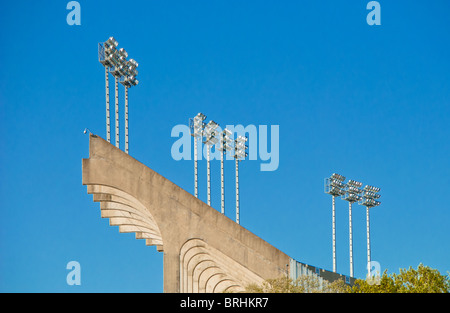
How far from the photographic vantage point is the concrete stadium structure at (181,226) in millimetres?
41781

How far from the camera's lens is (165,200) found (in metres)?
42.4

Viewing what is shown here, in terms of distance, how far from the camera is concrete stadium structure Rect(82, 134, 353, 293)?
41781 mm

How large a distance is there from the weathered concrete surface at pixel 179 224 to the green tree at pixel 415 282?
41.2 feet

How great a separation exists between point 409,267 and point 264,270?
18505 millimetres

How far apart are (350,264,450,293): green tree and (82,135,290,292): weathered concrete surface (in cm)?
1257

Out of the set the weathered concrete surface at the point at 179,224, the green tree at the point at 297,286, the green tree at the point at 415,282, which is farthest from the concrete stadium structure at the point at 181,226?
the green tree at the point at 415,282

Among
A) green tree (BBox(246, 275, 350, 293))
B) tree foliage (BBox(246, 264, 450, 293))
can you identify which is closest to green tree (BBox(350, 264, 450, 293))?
tree foliage (BBox(246, 264, 450, 293))

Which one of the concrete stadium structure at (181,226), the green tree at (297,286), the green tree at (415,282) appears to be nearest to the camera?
the green tree at (297,286)

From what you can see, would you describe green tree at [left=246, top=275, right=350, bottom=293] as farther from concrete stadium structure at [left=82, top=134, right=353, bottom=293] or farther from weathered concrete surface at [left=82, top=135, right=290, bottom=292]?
weathered concrete surface at [left=82, top=135, right=290, bottom=292]

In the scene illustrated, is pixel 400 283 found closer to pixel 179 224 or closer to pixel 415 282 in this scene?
pixel 415 282

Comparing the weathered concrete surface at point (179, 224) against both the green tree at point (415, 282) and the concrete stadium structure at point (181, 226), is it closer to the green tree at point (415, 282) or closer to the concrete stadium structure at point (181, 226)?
the concrete stadium structure at point (181, 226)

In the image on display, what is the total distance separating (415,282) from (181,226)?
20610 mm
